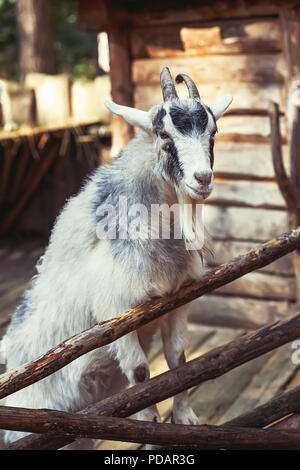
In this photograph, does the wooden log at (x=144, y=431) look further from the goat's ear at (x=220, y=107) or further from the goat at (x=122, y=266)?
the goat's ear at (x=220, y=107)

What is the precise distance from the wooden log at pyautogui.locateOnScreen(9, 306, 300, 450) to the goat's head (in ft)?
2.96

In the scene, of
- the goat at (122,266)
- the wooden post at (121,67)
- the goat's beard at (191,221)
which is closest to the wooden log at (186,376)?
the goat at (122,266)

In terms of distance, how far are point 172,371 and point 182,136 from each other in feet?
3.66

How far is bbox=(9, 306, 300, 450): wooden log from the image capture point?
9.65 feet

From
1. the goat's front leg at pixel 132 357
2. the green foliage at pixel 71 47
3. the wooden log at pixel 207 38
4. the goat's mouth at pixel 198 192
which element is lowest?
the goat's front leg at pixel 132 357

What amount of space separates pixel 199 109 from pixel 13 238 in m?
7.25

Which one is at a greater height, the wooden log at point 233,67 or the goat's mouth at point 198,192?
the wooden log at point 233,67

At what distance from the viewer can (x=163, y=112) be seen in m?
2.65

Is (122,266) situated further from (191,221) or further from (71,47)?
(71,47)

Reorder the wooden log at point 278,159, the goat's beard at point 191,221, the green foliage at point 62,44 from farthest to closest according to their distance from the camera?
1. the green foliage at point 62,44
2. the wooden log at point 278,159
3. the goat's beard at point 191,221

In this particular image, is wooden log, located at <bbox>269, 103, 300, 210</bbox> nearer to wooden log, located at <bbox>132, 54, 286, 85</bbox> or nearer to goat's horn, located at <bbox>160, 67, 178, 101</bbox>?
wooden log, located at <bbox>132, 54, 286, 85</bbox>

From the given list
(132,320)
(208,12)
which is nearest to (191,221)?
(132,320)

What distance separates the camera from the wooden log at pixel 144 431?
104 inches

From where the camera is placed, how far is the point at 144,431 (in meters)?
2.80
